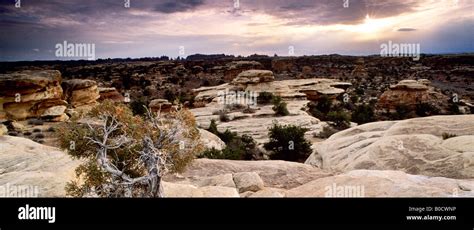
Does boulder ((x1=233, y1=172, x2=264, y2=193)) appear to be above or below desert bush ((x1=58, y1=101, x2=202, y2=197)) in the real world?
below

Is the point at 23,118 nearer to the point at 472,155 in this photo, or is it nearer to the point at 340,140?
the point at 340,140

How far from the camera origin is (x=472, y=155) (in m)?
5.93

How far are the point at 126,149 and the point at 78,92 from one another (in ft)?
53.1

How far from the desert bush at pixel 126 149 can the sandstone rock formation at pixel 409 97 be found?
69.4ft

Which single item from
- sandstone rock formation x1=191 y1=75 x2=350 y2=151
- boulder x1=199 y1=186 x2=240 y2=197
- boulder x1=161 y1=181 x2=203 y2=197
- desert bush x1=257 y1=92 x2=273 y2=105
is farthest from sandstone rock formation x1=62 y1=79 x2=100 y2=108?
boulder x1=199 y1=186 x2=240 y2=197

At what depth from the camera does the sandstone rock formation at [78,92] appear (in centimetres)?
1958

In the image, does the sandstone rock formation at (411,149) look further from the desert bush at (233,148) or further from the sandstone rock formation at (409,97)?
the sandstone rock formation at (409,97)

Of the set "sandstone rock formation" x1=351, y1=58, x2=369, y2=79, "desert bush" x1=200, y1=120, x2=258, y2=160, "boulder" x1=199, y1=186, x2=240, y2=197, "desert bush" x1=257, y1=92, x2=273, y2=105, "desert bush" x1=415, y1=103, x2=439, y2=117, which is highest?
"sandstone rock formation" x1=351, y1=58, x2=369, y2=79

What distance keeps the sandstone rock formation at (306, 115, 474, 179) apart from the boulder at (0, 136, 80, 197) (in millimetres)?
5378

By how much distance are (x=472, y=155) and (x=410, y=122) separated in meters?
2.50

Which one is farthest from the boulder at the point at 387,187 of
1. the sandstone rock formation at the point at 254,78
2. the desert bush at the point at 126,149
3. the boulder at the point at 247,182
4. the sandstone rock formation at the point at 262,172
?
the sandstone rock formation at the point at 254,78

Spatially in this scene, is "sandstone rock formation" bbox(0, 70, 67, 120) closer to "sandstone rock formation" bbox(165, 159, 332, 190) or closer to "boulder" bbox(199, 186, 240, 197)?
"sandstone rock formation" bbox(165, 159, 332, 190)

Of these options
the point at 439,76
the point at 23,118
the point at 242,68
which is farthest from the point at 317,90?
the point at 23,118

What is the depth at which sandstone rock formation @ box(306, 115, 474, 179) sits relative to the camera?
20.0ft
